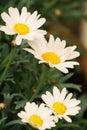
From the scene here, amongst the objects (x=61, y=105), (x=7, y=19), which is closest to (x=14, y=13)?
(x=7, y=19)

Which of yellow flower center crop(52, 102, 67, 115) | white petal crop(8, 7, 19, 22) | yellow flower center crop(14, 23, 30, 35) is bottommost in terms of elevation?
yellow flower center crop(52, 102, 67, 115)

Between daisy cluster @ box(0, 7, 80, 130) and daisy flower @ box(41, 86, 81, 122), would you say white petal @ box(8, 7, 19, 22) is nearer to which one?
daisy cluster @ box(0, 7, 80, 130)

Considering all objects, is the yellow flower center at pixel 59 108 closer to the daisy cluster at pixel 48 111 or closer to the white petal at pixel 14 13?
the daisy cluster at pixel 48 111

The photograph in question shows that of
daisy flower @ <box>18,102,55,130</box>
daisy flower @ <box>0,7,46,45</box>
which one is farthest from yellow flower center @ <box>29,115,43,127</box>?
daisy flower @ <box>0,7,46,45</box>

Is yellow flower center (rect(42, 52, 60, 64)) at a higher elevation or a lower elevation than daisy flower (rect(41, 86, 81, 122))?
higher

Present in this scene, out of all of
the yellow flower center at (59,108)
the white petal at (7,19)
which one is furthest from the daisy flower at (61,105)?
the white petal at (7,19)

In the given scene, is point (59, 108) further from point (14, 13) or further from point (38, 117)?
point (14, 13)

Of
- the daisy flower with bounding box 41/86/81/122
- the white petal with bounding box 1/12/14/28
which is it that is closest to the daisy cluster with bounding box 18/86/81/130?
the daisy flower with bounding box 41/86/81/122
